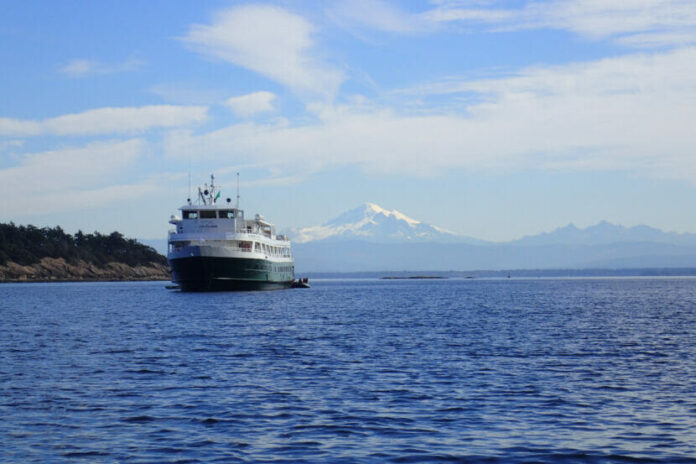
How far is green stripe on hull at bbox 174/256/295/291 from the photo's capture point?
88.1 meters

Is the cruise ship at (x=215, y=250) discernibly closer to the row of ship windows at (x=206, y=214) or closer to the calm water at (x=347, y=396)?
the row of ship windows at (x=206, y=214)

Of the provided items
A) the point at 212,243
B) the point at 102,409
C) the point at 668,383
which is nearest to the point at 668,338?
the point at 668,383

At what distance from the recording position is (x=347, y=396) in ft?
74.9

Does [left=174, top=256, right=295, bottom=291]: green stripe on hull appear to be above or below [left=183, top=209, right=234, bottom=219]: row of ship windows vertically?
below

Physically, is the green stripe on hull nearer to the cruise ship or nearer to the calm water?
the cruise ship

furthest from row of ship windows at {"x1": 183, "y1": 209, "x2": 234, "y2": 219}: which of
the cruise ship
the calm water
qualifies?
the calm water

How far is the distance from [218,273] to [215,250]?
3.33 meters

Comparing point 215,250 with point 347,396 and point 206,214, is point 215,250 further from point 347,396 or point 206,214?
point 347,396

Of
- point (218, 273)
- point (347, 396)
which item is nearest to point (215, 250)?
point (218, 273)

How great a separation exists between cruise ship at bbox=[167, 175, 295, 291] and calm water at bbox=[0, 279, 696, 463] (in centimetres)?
4296

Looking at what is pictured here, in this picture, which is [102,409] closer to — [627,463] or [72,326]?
[627,463]

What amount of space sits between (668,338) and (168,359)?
85.4 ft

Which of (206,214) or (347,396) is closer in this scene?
(347,396)

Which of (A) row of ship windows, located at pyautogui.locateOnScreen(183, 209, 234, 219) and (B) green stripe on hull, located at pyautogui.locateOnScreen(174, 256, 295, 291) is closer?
(B) green stripe on hull, located at pyautogui.locateOnScreen(174, 256, 295, 291)
